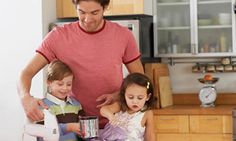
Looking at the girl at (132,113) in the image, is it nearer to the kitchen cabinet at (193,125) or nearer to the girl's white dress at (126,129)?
the girl's white dress at (126,129)

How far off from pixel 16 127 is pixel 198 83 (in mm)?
1684

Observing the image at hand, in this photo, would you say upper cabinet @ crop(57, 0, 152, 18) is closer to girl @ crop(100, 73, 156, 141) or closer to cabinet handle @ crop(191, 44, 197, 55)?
cabinet handle @ crop(191, 44, 197, 55)

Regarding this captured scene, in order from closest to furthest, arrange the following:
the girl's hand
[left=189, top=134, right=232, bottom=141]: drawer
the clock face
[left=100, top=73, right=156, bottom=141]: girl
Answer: the girl's hand
[left=100, top=73, right=156, bottom=141]: girl
[left=189, top=134, right=232, bottom=141]: drawer
the clock face

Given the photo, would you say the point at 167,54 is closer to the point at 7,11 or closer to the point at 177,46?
the point at 177,46

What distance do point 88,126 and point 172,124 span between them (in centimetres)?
219

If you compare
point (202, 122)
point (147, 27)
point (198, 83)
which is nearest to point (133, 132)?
point (202, 122)

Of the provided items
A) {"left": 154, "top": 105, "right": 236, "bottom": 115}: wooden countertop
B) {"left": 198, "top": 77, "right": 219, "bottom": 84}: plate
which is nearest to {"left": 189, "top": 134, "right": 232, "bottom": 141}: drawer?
{"left": 154, "top": 105, "right": 236, "bottom": 115}: wooden countertop

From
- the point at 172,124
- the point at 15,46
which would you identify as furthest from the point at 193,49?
the point at 15,46

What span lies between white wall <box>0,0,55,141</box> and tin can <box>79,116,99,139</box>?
2111 millimetres

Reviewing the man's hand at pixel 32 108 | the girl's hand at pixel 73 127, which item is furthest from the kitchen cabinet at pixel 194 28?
the man's hand at pixel 32 108

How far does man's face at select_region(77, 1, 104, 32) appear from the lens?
1985mm

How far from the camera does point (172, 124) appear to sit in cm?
399

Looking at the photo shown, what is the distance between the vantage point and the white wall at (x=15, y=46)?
13.0 feet

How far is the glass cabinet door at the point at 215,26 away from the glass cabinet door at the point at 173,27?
0.11 m
